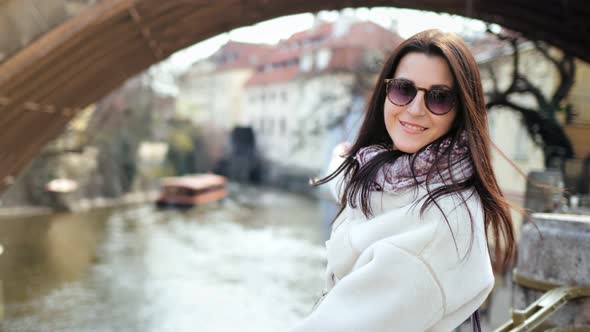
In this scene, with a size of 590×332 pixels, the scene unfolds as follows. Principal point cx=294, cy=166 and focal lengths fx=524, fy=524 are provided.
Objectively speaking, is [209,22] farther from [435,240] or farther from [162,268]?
[162,268]

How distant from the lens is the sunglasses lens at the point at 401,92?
4.11 ft

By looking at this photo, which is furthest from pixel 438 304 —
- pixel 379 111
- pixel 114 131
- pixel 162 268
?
pixel 114 131

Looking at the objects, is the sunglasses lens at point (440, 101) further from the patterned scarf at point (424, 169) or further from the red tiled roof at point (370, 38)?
the red tiled roof at point (370, 38)

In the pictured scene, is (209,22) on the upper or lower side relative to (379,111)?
upper

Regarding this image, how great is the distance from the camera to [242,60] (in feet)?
156

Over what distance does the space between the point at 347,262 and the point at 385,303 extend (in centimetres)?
19

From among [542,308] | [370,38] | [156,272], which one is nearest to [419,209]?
[542,308]

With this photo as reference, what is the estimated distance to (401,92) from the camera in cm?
126

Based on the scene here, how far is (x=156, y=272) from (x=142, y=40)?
9.03 meters

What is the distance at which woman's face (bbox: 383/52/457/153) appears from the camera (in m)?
1.23

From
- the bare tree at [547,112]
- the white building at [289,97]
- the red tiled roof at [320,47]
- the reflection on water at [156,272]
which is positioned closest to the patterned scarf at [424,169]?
the bare tree at [547,112]

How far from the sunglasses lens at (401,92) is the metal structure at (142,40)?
12.9 ft

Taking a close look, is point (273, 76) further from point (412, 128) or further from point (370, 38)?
point (412, 128)

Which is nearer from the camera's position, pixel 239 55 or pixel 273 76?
pixel 273 76
